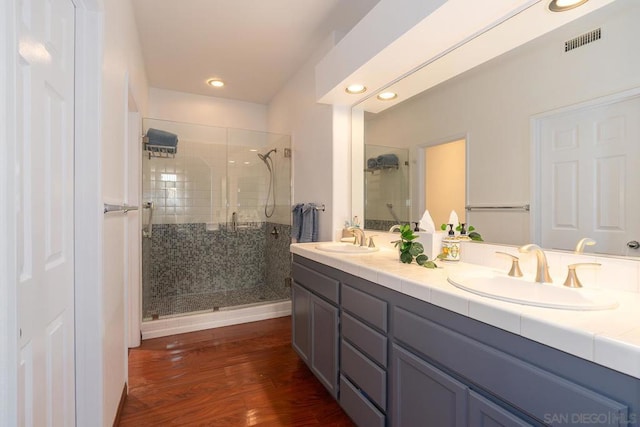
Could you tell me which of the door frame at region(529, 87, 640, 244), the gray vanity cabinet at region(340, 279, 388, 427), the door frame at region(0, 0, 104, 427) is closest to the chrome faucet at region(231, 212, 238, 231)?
the gray vanity cabinet at region(340, 279, 388, 427)

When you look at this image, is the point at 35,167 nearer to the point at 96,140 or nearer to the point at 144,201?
the point at 96,140

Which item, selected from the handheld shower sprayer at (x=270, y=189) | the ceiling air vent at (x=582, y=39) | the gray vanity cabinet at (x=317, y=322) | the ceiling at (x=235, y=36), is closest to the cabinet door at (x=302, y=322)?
the gray vanity cabinet at (x=317, y=322)

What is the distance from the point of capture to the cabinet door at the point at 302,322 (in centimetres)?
206

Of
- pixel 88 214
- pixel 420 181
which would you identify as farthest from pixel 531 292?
pixel 88 214

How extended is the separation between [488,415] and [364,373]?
66cm

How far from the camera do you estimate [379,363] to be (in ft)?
4.51

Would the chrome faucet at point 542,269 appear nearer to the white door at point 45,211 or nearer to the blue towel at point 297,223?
the white door at point 45,211

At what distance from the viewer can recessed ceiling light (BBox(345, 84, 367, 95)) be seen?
86.5 inches

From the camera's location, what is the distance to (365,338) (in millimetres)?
1468

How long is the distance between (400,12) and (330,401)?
7.21 ft

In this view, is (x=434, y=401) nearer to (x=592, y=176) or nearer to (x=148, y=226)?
(x=592, y=176)


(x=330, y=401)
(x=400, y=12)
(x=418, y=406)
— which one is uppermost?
(x=400, y=12)

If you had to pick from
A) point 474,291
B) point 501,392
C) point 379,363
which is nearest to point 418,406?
point 379,363

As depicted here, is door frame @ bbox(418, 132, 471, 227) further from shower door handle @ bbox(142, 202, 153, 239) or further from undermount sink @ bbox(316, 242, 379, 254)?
shower door handle @ bbox(142, 202, 153, 239)
